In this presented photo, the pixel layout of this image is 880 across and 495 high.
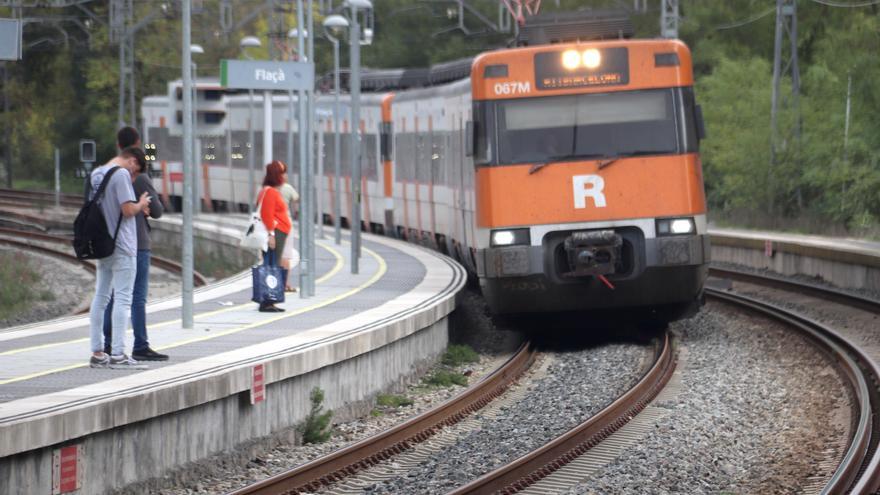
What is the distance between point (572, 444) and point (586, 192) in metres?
6.01

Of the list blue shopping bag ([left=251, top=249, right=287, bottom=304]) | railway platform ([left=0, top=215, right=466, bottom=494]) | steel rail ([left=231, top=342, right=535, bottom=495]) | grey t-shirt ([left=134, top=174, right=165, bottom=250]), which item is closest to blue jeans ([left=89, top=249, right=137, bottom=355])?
railway platform ([left=0, top=215, right=466, bottom=494])

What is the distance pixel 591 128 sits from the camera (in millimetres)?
18703

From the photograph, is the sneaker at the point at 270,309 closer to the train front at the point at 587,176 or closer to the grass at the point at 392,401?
the train front at the point at 587,176

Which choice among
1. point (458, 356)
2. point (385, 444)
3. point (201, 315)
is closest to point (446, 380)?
point (458, 356)

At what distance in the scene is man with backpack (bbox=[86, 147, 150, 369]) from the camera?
40.7 ft

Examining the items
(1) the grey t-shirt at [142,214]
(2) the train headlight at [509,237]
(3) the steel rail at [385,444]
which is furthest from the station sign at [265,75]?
(1) the grey t-shirt at [142,214]

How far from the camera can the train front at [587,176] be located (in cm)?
1844

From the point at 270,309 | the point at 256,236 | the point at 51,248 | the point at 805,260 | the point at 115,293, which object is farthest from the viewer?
the point at 51,248

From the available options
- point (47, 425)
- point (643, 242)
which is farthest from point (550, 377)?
point (47, 425)

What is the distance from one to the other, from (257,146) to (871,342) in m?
28.6

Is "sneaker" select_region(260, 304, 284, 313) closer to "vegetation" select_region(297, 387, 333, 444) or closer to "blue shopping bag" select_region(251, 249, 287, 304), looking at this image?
"blue shopping bag" select_region(251, 249, 287, 304)

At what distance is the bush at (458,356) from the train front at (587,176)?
0.76m

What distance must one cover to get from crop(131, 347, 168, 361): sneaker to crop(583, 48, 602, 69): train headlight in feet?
23.8

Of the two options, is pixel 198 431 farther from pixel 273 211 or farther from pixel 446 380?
pixel 273 211
